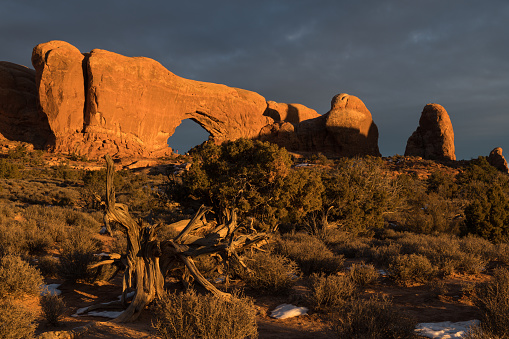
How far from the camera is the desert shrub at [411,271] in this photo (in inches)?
283

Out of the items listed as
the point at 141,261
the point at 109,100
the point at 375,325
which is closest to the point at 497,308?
the point at 375,325

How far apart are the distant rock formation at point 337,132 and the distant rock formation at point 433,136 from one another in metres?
6.66

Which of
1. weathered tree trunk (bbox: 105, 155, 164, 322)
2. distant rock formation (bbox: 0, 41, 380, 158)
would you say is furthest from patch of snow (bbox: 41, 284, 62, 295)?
distant rock formation (bbox: 0, 41, 380, 158)

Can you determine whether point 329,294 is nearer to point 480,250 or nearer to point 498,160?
point 480,250

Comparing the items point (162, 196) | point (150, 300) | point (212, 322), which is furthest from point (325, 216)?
point (212, 322)

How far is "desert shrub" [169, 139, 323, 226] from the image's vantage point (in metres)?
12.0

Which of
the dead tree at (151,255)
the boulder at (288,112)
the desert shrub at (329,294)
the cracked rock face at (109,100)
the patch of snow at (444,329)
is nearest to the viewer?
the patch of snow at (444,329)

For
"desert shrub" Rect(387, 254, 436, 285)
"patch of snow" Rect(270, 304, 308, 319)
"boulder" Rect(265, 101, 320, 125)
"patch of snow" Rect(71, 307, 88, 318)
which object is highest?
"boulder" Rect(265, 101, 320, 125)

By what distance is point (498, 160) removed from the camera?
46.5m

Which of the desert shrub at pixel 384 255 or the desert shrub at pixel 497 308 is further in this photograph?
the desert shrub at pixel 384 255

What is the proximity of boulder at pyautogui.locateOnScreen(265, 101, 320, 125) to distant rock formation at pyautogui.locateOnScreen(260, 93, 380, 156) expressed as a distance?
6101mm

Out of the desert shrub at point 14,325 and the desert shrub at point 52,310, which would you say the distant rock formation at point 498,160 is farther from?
the desert shrub at point 14,325

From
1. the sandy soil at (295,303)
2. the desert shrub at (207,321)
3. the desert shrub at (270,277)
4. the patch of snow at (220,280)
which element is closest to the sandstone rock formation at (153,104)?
the sandy soil at (295,303)

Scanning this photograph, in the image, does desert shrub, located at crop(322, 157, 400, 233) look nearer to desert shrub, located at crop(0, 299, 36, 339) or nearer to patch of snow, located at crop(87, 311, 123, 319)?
patch of snow, located at crop(87, 311, 123, 319)
